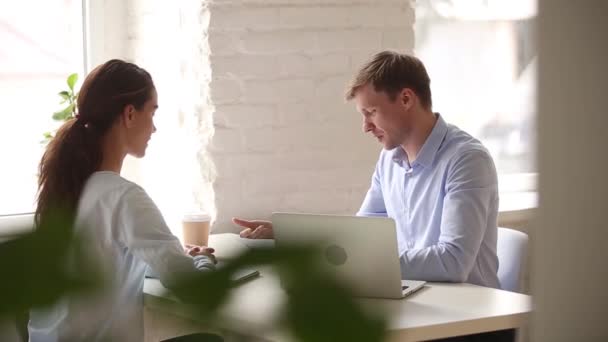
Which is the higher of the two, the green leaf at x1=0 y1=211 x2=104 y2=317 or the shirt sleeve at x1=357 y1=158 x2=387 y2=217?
the green leaf at x1=0 y1=211 x2=104 y2=317

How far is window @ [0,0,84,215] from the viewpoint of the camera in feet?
9.68

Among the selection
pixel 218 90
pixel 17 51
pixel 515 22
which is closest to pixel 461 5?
pixel 515 22

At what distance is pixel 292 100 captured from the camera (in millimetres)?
2904

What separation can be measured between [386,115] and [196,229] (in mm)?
587

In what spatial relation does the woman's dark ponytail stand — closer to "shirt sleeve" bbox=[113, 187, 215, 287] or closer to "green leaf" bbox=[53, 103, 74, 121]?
"shirt sleeve" bbox=[113, 187, 215, 287]

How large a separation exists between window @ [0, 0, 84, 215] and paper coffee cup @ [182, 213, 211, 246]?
66 centimetres

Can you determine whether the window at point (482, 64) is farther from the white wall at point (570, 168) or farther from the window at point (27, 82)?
the white wall at point (570, 168)

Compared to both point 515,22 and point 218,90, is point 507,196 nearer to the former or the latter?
point 515,22

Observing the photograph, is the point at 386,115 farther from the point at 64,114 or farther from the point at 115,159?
the point at 64,114

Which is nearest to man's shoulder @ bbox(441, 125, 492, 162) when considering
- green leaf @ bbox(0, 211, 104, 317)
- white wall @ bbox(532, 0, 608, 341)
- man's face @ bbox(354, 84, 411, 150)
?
man's face @ bbox(354, 84, 411, 150)

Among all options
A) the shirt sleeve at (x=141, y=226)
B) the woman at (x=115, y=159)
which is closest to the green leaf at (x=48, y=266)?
the woman at (x=115, y=159)

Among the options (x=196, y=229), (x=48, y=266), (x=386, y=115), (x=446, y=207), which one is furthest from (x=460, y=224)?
(x=48, y=266)

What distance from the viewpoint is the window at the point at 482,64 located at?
338 cm

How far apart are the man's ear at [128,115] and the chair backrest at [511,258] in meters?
1.00
